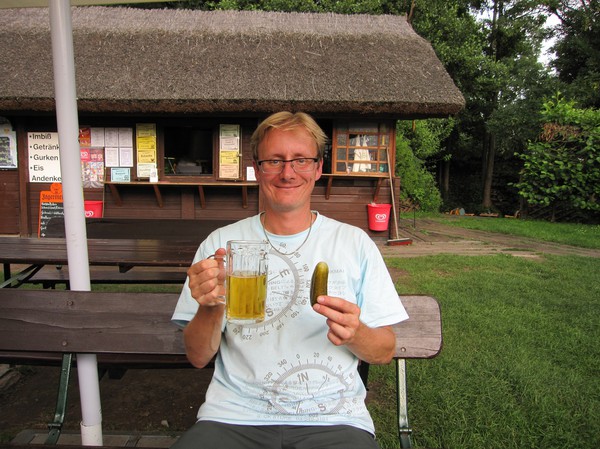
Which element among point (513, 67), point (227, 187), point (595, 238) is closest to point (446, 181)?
point (513, 67)

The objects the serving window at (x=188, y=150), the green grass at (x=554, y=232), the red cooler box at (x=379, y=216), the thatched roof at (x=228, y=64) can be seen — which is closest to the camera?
the thatched roof at (x=228, y=64)

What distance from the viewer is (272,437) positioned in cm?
146

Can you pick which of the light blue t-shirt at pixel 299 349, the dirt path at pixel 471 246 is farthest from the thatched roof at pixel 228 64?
the light blue t-shirt at pixel 299 349

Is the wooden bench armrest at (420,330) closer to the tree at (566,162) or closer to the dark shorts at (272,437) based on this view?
the dark shorts at (272,437)

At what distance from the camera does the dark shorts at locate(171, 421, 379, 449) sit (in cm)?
142

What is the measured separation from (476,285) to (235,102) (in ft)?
15.8

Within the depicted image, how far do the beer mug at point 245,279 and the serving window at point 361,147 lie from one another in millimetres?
7315

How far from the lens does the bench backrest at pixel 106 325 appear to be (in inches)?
74.1

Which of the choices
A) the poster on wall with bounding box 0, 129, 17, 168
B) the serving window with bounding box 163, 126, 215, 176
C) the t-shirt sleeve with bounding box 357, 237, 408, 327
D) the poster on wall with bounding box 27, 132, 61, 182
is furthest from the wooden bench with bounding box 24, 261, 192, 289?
the poster on wall with bounding box 0, 129, 17, 168

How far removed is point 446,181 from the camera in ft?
71.2

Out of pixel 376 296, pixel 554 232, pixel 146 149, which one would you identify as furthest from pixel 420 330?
pixel 554 232

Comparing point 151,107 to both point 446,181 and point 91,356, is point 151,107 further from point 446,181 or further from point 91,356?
point 446,181

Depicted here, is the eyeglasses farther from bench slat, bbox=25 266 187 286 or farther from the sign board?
the sign board

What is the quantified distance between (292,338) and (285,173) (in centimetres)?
60
